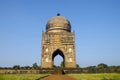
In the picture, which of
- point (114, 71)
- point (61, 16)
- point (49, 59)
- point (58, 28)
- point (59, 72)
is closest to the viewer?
point (59, 72)

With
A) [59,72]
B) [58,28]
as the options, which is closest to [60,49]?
[58,28]

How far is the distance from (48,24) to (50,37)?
3.66 metres

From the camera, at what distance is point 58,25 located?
1357 inches

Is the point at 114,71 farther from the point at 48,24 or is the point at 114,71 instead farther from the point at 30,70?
the point at 48,24

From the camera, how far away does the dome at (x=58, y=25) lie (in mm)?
34375

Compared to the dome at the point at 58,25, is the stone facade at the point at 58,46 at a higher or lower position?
lower

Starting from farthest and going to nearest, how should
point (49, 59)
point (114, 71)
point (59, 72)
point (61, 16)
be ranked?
point (61, 16) < point (49, 59) < point (114, 71) < point (59, 72)

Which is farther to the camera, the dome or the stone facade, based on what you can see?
the dome

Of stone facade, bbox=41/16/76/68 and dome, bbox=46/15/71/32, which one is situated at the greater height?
dome, bbox=46/15/71/32

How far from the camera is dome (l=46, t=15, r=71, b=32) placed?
34.4 meters

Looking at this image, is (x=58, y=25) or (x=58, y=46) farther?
(x=58, y=25)

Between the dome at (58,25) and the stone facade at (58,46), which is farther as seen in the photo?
the dome at (58,25)

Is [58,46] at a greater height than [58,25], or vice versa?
[58,25]

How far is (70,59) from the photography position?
3228 cm
